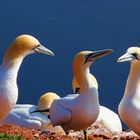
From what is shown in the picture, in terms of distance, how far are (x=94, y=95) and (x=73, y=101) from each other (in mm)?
375

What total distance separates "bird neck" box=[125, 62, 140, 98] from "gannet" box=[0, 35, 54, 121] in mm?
1126

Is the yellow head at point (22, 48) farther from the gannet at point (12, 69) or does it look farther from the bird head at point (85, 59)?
the bird head at point (85, 59)

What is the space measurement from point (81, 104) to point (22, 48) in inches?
36.2

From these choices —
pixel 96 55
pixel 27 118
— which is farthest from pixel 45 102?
pixel 96 55

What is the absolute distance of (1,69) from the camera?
27.9ft

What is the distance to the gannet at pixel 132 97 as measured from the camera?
8719 millimetres

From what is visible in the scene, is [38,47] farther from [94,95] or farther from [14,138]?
[14,138]

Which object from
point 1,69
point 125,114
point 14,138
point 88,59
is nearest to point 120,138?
point 125,114

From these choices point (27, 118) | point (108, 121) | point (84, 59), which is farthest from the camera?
point (27, 118)

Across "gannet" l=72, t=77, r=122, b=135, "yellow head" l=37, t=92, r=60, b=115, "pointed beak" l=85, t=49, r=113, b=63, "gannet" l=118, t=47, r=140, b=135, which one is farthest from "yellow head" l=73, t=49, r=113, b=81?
"yellow head" l=37, t=92, r=60, b=115

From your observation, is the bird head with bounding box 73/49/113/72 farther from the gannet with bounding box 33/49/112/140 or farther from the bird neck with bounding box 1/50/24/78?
the bird neck with bounding box 1/50/24/78

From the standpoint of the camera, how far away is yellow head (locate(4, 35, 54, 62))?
28.3 feet

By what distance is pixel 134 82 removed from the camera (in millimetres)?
9266

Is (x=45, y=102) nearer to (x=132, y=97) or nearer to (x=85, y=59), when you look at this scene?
(x=132, y=97)
